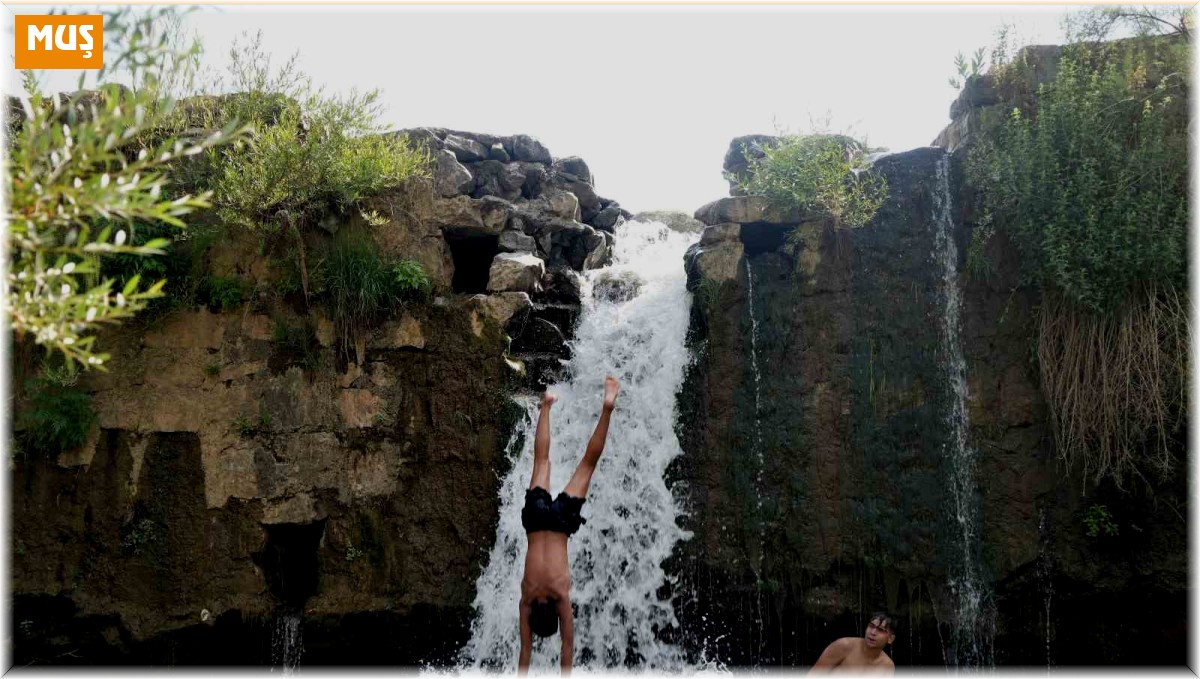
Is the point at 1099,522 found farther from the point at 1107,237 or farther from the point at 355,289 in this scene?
the point at 355,289

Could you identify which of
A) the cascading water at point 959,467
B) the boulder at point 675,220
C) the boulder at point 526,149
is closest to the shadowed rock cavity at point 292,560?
the boulder at point 526,149

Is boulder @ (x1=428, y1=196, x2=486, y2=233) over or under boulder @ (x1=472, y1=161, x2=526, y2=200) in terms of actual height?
under

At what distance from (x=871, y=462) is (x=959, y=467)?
88 cm

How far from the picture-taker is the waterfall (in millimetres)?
8586

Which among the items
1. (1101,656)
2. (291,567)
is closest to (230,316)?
(291,567)

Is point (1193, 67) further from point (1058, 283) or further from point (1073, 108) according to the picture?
point (1058, 283)

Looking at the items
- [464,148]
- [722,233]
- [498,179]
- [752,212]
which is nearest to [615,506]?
[722,233]

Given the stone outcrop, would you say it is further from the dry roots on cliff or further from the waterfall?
the dry roots on cliff

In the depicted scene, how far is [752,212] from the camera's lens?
9.67m

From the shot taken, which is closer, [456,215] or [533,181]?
[456,215]

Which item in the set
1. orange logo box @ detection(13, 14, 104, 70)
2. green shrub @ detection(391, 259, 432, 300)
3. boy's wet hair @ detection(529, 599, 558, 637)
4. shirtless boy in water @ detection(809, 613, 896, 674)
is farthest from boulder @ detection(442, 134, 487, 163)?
shirtless boy in water @ detection(809, 613, 896, 674)

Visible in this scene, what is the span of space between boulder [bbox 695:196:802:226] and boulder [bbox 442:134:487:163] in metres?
3.59

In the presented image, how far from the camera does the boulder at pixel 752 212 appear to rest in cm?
958

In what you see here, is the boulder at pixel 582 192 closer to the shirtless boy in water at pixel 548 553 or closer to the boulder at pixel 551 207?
the boulder at pixel 551 207
